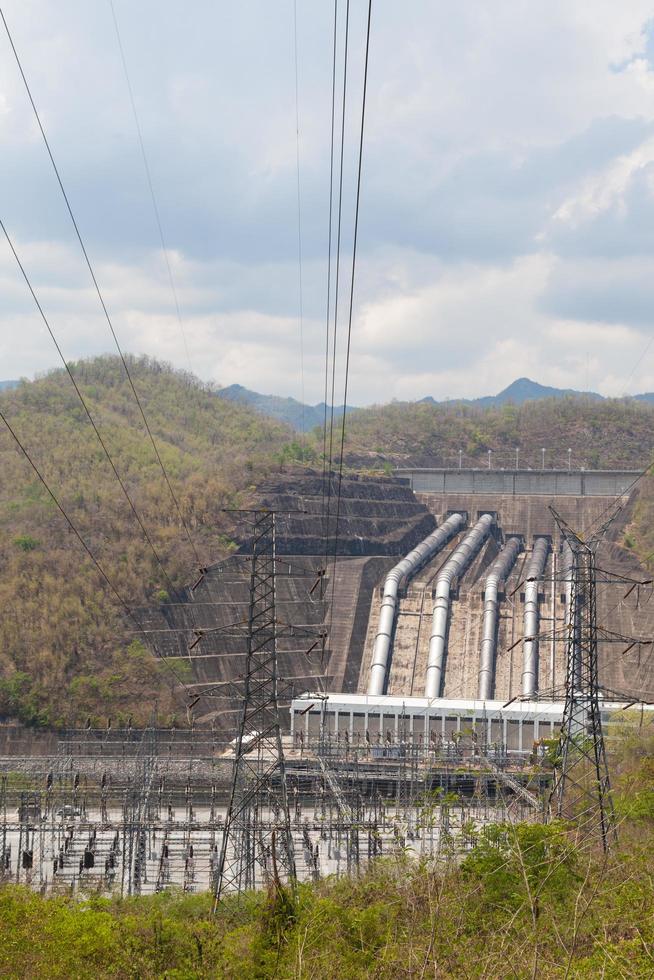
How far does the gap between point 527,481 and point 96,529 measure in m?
33.0

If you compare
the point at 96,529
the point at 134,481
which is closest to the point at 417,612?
the point at 96,529

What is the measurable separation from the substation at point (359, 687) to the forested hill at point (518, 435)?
376 inches

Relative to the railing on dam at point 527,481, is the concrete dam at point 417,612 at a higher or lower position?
lower

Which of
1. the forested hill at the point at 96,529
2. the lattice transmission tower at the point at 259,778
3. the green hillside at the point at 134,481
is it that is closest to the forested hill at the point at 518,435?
the green hillside at the point at 134,481

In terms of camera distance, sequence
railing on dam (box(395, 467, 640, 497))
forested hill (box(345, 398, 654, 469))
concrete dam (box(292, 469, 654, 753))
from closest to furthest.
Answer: concrete dam (box(292, 469, 654, 753)) → railing on dam (box(395, 467, 640, 497)) → forested hill (box(345, 398, 654, 469))

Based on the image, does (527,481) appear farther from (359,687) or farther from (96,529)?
(96,529)

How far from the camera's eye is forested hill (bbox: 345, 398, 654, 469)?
297 feet

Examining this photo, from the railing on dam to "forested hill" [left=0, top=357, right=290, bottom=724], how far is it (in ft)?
42.0

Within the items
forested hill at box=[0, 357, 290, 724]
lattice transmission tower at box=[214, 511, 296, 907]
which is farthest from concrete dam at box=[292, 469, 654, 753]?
forested hill at box=[0, 357, 290, 724]

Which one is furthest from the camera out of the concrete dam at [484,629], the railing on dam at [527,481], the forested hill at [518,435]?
the forested hill at [518,435]

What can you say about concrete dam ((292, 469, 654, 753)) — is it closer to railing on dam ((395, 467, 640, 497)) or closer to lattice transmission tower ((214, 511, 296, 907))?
railing on dam ((395, 467, 640, 497))

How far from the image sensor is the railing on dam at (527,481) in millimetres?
79562

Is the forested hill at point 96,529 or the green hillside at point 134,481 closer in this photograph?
the forested hill at point 96,529

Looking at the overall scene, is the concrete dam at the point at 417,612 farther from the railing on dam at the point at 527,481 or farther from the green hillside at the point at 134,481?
the green hillside at the point at 134,481
